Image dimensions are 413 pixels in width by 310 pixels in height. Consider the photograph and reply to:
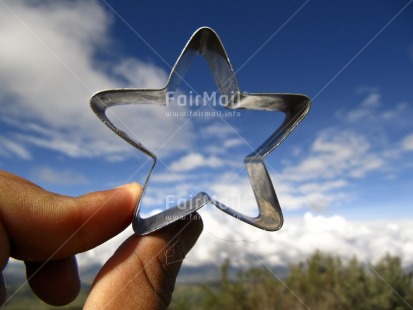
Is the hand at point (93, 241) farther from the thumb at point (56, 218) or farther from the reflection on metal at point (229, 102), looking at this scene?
the reflection on metal at point (229, 102)

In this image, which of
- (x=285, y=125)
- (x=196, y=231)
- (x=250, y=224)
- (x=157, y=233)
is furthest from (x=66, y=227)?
(x=285, y=125)

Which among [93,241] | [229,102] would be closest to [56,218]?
[93,241]

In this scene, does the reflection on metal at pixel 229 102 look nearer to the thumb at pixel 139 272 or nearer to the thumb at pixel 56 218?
the thumb at pixel 139 272

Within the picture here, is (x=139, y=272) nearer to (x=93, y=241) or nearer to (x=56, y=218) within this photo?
(x=93, y=241)

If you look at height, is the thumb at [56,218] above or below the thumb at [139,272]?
above

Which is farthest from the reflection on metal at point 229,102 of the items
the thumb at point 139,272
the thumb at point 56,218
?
the thumb at point 56,218

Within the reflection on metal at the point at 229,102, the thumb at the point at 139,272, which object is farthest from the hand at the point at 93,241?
the reflection on metal at the point at 229,102

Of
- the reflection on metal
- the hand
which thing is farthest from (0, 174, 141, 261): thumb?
the reflection on metal
